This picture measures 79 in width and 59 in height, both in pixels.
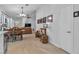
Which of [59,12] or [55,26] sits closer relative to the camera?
[59,12]

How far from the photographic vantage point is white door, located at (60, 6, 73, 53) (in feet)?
15.7

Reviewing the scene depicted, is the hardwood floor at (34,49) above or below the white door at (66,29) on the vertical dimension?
below

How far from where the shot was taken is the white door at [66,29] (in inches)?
189

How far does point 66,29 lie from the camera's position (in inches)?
203

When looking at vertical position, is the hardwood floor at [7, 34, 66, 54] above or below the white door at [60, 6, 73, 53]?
below

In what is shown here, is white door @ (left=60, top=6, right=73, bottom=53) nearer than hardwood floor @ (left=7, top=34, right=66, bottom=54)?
Yes

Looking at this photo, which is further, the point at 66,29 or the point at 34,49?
the point at 34,49

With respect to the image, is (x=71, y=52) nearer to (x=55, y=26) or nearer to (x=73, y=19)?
(x=73, y=19)

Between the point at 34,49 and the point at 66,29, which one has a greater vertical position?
the point at 66,29

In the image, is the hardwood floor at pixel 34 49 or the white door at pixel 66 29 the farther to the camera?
the hardwood floor at pixel 34 49
